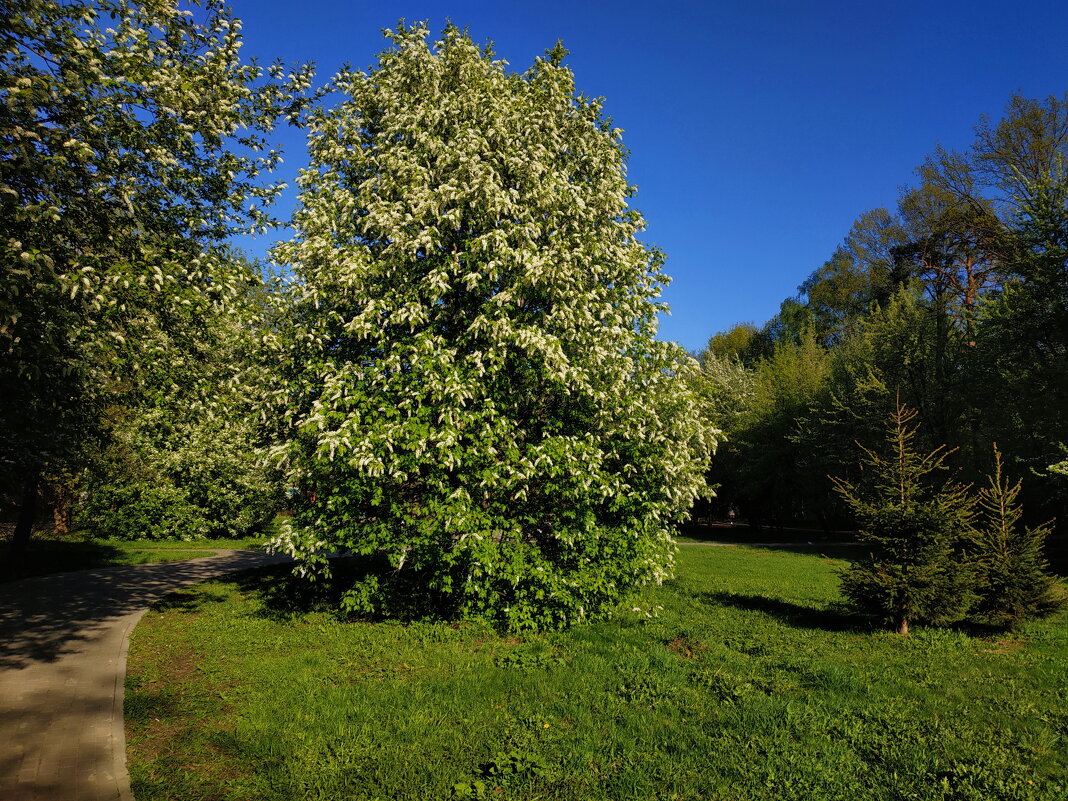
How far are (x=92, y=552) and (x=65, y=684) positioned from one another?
13.6m

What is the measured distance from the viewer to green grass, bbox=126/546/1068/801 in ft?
17.3

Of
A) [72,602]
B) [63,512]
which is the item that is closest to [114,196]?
[72,602]

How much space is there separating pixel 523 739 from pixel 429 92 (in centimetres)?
1199

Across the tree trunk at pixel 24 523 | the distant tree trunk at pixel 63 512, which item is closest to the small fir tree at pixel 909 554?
the tree trunk at pixel 24 523

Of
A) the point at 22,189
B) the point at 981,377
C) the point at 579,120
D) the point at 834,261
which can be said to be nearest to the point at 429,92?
the point at 579,120

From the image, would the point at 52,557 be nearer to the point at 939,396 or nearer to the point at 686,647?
Answer: the point at 686,647

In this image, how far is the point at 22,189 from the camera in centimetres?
723

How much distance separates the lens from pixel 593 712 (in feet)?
22.2

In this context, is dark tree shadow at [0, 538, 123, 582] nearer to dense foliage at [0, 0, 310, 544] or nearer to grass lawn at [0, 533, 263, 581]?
grass lawn at [0, 533, 263, 581]

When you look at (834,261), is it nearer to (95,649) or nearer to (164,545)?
(164,545)

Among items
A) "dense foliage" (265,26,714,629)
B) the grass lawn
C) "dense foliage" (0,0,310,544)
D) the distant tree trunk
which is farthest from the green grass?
the distant tree trunk

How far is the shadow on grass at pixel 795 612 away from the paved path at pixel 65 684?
36.6 feet

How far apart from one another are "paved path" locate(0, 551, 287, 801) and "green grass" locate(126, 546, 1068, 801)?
11.0 inches

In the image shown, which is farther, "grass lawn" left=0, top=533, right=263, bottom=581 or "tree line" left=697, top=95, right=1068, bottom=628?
"grass lawn" left=0, top=533, right=263, bottom=581
